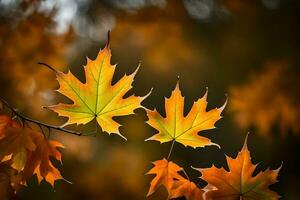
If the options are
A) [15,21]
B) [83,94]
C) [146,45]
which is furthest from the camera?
[146,45]

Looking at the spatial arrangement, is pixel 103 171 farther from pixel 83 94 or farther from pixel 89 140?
pixel 83 94

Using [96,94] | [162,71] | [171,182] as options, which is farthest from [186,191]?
[162,71]

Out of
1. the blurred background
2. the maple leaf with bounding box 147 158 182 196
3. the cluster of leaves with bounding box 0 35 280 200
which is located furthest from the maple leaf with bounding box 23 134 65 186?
the blurred background

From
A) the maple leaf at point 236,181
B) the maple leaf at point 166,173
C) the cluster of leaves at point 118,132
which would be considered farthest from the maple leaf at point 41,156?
the maple leaf at point 236,181

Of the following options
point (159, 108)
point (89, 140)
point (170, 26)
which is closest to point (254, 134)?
point (159, 108)

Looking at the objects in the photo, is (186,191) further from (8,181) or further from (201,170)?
(8,181)

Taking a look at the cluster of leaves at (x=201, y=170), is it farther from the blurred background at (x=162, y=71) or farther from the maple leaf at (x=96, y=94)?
the blurred background at (x=162, y=71)

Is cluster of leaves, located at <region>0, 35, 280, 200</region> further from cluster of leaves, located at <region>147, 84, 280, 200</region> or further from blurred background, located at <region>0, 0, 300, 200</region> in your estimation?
blurred background, located at <region>0, 0, 300, 200</region>
